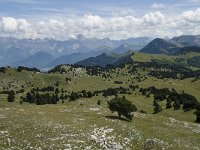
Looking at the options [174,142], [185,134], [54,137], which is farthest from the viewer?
[185,134]

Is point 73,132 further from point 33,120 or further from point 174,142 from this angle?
point 174,142

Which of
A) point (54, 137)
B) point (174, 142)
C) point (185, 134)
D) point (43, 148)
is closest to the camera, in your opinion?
point (43, 148)

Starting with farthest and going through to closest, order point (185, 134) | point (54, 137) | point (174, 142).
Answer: point (185, 134) < point (174, 142) < point (54, 137)

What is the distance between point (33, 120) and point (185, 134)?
102ft

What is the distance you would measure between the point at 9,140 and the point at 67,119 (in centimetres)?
1923

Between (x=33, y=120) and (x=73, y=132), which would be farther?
(x=33, y=120)

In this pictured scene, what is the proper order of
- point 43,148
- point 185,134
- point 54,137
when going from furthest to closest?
point 185,134
point 54,137
point 43,148

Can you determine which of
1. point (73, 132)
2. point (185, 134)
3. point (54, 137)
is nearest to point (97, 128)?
point (73, 132)

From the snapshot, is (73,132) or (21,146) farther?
(73,132)

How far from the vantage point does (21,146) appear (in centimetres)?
5862

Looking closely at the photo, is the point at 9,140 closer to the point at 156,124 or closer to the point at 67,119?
the point at 67,119

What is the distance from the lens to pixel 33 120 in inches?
2874

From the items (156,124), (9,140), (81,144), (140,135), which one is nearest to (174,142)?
(140,135)

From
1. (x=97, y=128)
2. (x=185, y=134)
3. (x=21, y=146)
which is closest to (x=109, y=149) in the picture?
(x=97, y=128)
